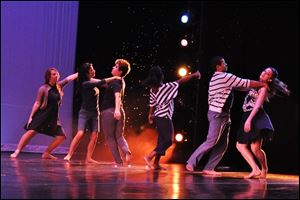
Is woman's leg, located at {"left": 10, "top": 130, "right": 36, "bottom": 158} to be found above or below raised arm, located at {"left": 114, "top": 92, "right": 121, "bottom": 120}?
below

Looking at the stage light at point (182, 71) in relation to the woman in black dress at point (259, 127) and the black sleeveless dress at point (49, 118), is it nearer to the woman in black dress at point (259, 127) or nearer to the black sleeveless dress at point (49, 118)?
the black sleeveless dress at point (49, 118)

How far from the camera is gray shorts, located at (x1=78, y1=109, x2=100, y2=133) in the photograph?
7.02m

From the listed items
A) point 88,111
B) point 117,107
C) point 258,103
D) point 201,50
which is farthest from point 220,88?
point 201,50

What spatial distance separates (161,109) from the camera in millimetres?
6074

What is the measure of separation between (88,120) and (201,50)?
2.27 metres

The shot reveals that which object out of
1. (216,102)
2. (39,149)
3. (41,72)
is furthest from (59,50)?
(216,102)

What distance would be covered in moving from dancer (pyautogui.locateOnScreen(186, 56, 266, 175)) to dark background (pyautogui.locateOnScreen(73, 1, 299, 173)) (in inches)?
87.3

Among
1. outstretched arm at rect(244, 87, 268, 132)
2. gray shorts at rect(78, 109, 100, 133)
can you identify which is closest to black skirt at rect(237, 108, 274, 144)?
outstretched arm at rect(244, 87, 268, 132)

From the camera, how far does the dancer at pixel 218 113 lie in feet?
18.8

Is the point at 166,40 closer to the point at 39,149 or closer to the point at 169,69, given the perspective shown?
the point at 169,69

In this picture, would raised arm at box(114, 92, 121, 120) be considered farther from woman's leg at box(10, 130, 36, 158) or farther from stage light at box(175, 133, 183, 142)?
stage light at box(175, 133, 183, 142)

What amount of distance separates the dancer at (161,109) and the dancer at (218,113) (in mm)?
337

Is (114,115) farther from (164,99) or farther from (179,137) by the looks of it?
(179,137)

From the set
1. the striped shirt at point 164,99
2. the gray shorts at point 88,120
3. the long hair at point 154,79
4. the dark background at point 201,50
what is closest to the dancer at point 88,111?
the gray shorts at point 88,120
